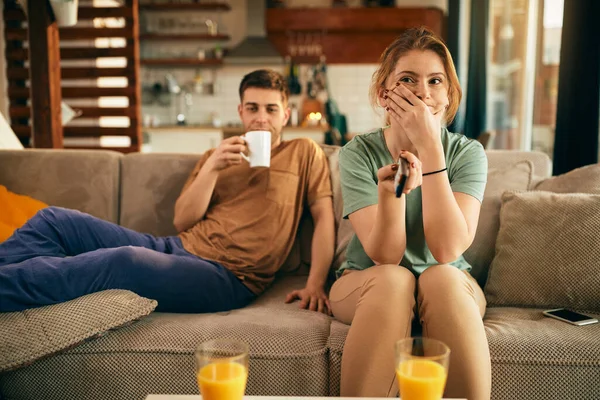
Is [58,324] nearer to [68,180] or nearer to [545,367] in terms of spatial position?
[68,180]

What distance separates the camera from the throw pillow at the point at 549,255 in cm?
155

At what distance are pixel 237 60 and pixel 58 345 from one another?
592 centimetres

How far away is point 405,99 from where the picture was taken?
1.35 m

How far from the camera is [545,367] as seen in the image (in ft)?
4.36

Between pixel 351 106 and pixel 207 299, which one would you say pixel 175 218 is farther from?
pixel 351 106

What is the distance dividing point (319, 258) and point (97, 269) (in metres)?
0.69

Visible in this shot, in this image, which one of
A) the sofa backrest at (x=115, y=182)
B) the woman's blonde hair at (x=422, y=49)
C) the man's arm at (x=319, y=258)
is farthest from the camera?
the sofa backrest at (x=115, y=182)

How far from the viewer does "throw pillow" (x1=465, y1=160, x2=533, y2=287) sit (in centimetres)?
174

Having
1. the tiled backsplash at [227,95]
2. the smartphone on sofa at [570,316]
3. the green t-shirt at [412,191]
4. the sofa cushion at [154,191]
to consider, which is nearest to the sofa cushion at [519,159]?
the green t-shirt at [412,191]

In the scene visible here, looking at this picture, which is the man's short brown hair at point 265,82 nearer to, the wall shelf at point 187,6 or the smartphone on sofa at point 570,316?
the smartphone on sofa at point 570,316

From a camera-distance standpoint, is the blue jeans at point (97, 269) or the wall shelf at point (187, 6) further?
the wall shelf at point (187, 6)

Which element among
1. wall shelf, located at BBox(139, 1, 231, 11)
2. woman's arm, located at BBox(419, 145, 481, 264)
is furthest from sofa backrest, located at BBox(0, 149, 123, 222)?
wall shelf, located at BBox(139, 1, 231, 11)

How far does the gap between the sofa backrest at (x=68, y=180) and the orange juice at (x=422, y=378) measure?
1.55 m

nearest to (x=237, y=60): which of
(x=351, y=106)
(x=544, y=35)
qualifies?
(x=351, y=106)
